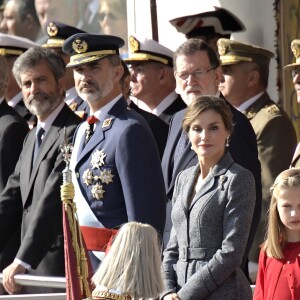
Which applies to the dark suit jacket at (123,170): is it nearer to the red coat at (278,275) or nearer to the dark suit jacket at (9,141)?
the red coat at (278,275)

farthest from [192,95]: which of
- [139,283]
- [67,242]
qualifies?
[139,283]

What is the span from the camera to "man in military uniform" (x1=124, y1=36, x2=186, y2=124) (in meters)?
10.6

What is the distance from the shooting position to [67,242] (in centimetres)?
777

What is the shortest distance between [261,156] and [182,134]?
88 cm

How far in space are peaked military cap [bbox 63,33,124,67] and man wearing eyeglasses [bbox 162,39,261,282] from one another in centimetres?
39

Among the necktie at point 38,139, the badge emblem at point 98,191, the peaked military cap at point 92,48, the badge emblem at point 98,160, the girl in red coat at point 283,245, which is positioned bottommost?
the girl in red coat at point 283,245

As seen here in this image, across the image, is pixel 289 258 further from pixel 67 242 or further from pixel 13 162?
pixel 13 162

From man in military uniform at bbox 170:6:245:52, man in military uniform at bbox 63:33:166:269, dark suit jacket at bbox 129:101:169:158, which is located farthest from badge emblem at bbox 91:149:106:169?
man in military uniform at bbox 170:6:245:52

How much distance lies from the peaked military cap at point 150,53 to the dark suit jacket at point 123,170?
169 centimetres

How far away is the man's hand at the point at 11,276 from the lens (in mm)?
9000

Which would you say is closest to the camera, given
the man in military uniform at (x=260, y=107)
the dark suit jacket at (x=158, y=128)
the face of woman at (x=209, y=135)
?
the face of woman at (x=209, y=135)

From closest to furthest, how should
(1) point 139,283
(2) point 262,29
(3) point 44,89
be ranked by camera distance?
(1) point 139,283 → (3) point 44,89 → (2) point 262,29

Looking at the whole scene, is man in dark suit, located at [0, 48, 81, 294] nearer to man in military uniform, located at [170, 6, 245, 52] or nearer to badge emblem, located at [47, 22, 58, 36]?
badge emblem, located at [47, 22, 58, 36]

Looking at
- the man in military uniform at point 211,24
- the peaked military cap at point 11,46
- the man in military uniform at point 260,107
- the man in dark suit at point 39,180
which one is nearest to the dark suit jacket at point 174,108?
the man in military uniform at point 260,107
